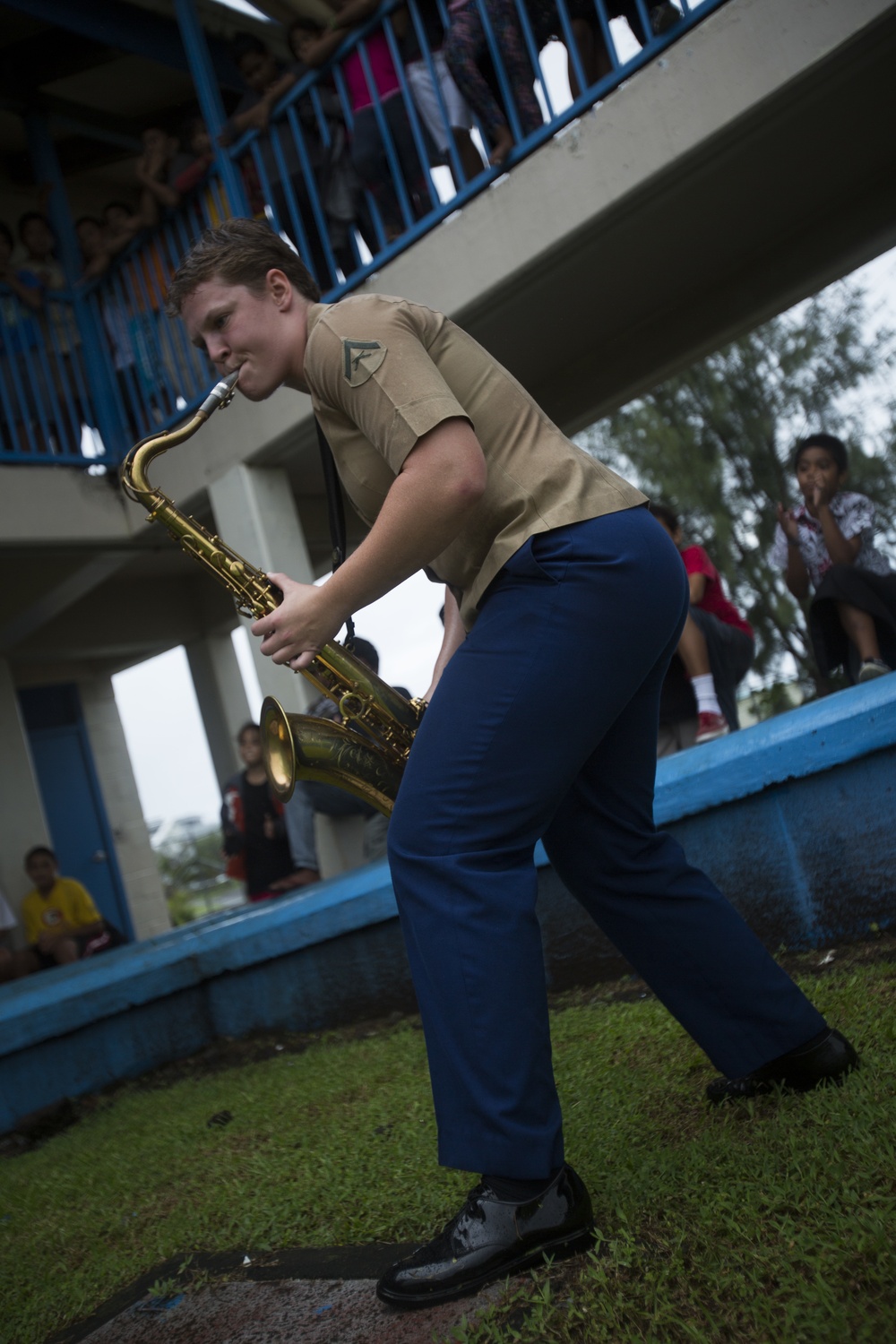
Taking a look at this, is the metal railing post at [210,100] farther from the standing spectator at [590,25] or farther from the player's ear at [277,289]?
the player's ear at [277,289]

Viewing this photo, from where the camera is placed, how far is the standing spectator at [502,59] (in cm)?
521

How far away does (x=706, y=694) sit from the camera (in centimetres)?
486

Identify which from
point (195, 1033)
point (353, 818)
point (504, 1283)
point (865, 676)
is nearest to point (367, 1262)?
point (504, 1283)

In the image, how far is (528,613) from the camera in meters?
1.77

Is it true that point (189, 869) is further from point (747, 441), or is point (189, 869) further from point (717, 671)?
point (717, 671)

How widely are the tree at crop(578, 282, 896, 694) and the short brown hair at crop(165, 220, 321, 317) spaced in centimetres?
884

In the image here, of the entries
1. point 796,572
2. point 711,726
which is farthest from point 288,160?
point 711,726

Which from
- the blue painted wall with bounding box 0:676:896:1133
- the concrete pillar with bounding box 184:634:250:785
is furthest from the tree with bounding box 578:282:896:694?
the blue painted wall with bounding box 0:676:896:1133

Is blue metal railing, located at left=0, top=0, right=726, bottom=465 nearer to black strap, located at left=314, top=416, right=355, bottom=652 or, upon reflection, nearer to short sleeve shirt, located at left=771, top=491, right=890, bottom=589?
short sleeve shirt, located at left=771, top=491, right=890, bottom=589

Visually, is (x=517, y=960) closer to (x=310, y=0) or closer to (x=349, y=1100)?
(x=349, y=1100)

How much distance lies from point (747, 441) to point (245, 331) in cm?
1015

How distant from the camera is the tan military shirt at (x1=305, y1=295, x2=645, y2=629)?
1755 millimetres

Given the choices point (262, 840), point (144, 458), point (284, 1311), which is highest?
point (144, 458)

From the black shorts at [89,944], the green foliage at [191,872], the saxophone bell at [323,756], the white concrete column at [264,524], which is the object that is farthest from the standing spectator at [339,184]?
the green foliage at [191,872]
